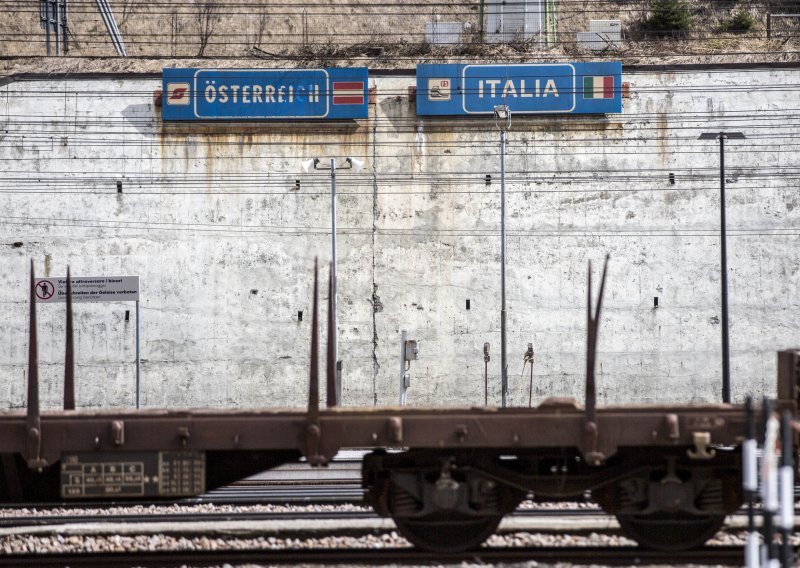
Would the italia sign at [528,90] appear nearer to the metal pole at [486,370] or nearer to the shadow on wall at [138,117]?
the metal pole at [486,370]

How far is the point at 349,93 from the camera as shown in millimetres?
26906

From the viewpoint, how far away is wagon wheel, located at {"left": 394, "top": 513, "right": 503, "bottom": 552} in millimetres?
8172

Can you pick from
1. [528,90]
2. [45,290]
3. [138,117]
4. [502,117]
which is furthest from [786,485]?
[138,117]

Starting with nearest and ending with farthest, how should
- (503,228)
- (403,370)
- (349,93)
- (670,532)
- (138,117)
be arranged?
→ (670,532) < (403,370) < (503,228) < (349,93) < (138,117)

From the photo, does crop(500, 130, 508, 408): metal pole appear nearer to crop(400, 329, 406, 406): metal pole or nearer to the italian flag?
crop(400, 329, 406, 406): metal pole

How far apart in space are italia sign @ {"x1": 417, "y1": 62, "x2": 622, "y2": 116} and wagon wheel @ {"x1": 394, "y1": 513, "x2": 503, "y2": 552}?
1998cm

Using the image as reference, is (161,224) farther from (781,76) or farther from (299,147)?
(781,76)

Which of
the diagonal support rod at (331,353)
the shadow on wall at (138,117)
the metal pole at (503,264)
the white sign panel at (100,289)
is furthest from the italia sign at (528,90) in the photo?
the diagonal support rod at (331,353)

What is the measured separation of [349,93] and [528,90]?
17.1 feet

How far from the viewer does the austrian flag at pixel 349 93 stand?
2689 cm

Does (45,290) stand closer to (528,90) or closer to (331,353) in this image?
(528,90)

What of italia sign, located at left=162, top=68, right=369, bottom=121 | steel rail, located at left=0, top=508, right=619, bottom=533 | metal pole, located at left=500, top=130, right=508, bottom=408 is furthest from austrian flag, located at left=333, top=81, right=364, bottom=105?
steel rail, located at left=0, top=508, right=619, bottom=533

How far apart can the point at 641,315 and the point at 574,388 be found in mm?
2847

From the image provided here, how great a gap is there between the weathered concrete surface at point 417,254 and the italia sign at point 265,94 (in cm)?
88
